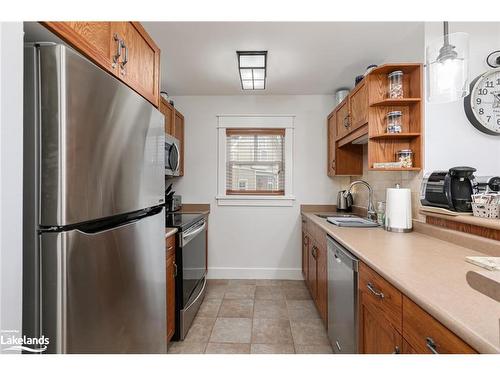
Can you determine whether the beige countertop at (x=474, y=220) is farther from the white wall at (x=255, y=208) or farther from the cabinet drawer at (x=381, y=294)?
the white wall at (x=255, y=208)

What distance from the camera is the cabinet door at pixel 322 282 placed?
1960mm

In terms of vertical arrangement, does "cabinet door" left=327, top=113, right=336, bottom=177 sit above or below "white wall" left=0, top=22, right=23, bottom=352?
above

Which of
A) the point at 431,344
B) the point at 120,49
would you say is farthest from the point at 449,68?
the point at 120,49

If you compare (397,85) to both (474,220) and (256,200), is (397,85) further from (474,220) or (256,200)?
(256,200)

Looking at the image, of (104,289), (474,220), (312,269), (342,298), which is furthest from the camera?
(312,269)

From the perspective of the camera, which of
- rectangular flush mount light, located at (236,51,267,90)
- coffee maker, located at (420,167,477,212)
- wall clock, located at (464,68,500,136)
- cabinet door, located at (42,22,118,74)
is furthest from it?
rectangular flush mount light, located at (236,51,267,90)

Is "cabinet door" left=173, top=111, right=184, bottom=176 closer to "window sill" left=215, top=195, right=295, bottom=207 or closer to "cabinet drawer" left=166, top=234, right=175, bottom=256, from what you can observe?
"window sill" left=215, top=195, right=295, bottom=207

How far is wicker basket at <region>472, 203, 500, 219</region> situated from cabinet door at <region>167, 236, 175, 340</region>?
75.1 inches

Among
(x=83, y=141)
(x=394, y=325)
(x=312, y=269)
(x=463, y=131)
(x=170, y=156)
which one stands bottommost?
(x=312, y=269)

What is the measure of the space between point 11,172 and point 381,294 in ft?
4.27

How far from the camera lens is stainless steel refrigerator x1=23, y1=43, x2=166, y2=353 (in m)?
0.70

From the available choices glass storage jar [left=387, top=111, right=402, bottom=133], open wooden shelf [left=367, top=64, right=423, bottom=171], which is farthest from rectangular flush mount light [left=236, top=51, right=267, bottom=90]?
glass storage jar [left=387, top=111, right=402, bottom=133]

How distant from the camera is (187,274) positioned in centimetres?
211
